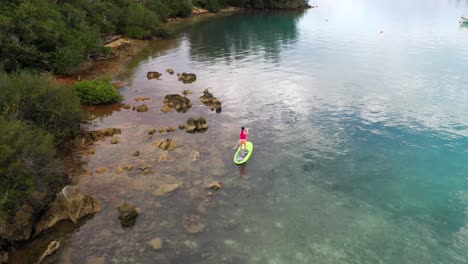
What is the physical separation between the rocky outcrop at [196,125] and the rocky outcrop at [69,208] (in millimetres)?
11118

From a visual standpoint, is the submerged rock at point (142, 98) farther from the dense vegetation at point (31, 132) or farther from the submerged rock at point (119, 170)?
the submerged rock at point (119, 170)

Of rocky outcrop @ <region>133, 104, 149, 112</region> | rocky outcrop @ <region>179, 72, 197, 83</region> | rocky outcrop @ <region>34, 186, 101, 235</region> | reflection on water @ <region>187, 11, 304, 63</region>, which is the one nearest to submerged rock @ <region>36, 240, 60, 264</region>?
rocky outcrop @ <region>34, 186, 101, 235</region>

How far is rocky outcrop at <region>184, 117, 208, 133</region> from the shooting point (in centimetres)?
2784

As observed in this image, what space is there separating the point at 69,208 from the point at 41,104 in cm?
932

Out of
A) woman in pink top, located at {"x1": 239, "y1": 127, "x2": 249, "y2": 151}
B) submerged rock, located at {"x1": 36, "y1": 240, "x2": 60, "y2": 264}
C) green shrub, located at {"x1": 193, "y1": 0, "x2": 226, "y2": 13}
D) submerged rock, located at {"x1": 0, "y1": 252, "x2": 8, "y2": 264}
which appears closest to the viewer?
submerged rock, located at {"x1": 0, "y1": 252, "x2": 8, "y2": 264}

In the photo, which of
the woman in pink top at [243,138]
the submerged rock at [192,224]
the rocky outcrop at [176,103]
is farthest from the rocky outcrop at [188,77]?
the submerged rock at [192,224]

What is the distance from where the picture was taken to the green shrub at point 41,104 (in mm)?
21438

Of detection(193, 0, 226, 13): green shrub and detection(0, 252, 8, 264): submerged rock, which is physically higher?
detection(193, 0, 226, 13): green shrub

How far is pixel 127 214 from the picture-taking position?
1730cm

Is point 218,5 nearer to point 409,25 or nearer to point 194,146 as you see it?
point 409,25

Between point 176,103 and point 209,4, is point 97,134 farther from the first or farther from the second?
point 209,4

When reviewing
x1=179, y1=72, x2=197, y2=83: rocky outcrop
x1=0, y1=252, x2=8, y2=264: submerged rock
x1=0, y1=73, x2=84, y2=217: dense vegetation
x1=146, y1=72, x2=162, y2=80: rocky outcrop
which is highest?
x1=0, y1=73, x2=84, y2=217: dense vegetation

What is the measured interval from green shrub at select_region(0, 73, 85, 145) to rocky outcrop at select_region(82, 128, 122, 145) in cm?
106

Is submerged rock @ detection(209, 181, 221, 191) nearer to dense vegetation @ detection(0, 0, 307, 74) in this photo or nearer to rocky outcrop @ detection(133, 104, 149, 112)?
rocky outcrop @ detection(133, 104, 149, 112)
